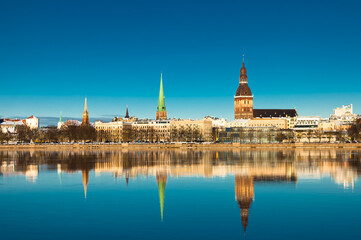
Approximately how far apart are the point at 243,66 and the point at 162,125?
92.9 ft

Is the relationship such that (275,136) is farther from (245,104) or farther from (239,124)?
(245,104)

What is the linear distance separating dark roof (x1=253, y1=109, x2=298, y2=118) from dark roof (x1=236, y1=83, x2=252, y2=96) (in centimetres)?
742

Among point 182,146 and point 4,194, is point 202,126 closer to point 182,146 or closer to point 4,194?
point 182,146

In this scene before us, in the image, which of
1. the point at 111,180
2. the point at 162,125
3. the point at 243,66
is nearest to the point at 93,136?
the point at 162,125

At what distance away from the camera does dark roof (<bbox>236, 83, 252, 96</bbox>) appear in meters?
138

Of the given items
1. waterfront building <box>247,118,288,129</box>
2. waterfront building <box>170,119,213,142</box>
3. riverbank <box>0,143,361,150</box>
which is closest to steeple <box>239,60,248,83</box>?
waterfront building <box>247,118,288,129</box>

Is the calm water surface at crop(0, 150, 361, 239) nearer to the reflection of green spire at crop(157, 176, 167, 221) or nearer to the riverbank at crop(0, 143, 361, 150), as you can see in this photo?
the reflection of green spire at crop(157, 176, 167, 221)

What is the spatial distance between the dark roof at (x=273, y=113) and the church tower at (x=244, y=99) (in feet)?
13.0

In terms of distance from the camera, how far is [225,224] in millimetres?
15859

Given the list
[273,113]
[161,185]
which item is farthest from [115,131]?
[161,185]

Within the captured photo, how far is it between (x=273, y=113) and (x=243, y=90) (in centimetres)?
1273

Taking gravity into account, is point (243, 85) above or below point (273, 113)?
above

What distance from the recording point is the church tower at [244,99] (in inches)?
5413

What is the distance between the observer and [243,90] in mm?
138000
